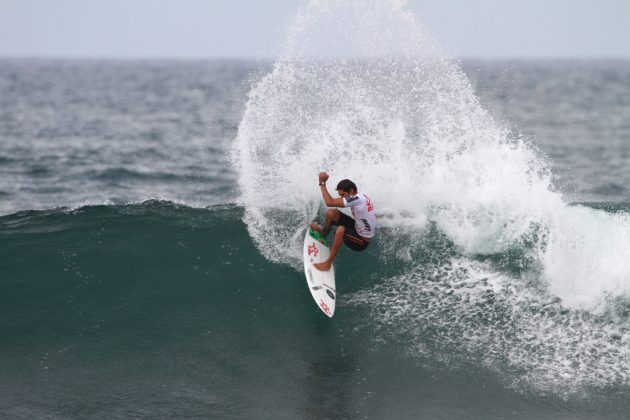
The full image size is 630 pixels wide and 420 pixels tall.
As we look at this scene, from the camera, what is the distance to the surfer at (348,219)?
1120 centimetres

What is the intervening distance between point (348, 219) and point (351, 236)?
A: 13.2 inches

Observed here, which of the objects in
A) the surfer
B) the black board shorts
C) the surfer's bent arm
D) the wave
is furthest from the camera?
the black board shorts

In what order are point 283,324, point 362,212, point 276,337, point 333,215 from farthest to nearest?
point 333,215 < point 362,212 < point 283,324 < point 276,337

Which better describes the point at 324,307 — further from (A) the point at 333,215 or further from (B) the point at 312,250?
(A) the point at 333,215

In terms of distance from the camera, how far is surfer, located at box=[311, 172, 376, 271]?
441 inches

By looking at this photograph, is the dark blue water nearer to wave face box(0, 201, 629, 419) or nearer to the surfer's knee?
wave face box(0, 201, 629, 419)

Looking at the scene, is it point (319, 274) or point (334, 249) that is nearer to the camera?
point (334, 249)

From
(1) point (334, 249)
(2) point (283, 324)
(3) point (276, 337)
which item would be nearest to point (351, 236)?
(1) point (334, 249)

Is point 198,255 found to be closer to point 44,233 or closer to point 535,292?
point 44,233

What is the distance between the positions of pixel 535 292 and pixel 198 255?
6.51 metres

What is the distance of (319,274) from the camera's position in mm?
11672

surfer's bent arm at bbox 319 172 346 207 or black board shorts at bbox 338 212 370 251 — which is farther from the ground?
surfer's bent arm at bbox 319 172 346 207

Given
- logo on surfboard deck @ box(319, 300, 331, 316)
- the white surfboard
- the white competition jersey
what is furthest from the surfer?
logo on surfboard deck @ box(319, 300, 331, 316)

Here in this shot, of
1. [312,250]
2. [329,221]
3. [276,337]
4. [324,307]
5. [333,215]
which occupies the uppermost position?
[333,215]
